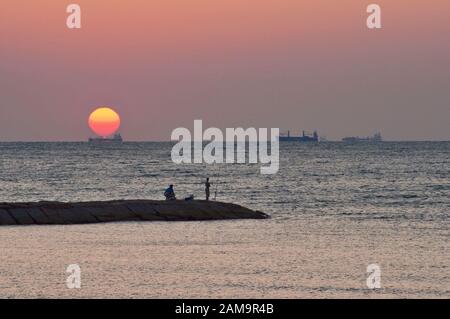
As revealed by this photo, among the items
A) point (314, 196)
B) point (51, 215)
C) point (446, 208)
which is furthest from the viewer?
point (314, 196)

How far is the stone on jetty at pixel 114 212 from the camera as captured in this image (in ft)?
183

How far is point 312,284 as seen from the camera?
3441cm

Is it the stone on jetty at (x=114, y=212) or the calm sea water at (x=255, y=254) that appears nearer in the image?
the calm sea water at (x=255, y=254)

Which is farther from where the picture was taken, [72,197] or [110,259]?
[72,197]

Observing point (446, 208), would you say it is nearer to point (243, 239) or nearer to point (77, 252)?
point (243, 239)

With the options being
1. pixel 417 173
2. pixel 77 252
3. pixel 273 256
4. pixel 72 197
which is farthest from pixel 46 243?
pixel 417 173

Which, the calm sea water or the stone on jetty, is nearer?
the calm sea water

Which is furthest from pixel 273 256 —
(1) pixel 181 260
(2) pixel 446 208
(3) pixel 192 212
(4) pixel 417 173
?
(4) pixel 417 173

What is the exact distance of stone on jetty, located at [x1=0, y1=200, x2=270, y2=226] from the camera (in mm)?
55656

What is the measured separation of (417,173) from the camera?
142625mm

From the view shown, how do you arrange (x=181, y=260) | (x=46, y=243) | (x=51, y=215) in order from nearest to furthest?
(x=181, y=260) < (x=46, y=243) < (x=51, y=215)

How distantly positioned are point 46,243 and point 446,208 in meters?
39.6

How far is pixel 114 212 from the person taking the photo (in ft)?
192

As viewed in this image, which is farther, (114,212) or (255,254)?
(114,212)
